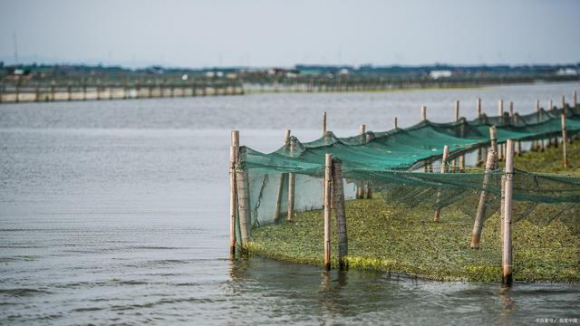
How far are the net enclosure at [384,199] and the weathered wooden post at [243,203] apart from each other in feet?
0.05

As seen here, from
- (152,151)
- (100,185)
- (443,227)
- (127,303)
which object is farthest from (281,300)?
(152,151)

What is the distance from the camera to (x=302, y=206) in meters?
19.9

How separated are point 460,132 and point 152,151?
17794 millimetres

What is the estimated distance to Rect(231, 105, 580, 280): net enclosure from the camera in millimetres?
15289

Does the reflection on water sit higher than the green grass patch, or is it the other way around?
the green grass patch

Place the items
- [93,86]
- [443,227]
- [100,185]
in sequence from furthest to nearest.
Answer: [93,86]
[100,185]
[443,227]

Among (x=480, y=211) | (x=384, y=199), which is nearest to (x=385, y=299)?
(x=480, y=211)

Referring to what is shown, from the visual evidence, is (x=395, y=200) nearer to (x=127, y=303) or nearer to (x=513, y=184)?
(x=513, y=184)

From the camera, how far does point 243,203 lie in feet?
54.8

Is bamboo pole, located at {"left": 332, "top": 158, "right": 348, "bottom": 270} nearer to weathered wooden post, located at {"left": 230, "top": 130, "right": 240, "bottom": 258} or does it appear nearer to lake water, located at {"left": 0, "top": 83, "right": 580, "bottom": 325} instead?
lake water, located at {"left": 0, "top": 83, "right": 580, "bottom": 325}

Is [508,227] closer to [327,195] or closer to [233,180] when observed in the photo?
[327,195]

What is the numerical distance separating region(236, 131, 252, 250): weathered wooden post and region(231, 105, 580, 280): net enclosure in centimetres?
2

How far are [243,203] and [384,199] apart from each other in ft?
8.06

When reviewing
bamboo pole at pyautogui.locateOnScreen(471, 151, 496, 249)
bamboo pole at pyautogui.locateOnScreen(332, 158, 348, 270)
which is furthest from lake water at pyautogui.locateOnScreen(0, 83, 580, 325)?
bamboo pole at pyautogui.locateOnScreen(471, 151, 496, 249)
